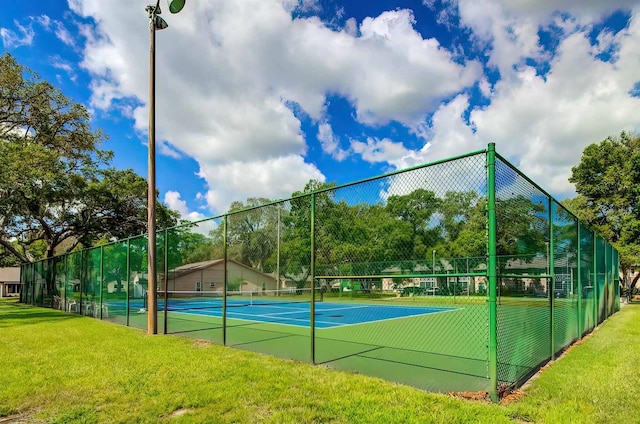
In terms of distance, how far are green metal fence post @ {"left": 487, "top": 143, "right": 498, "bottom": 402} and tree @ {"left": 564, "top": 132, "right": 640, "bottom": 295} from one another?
23128 mm

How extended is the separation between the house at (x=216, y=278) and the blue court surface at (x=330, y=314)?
1512mm

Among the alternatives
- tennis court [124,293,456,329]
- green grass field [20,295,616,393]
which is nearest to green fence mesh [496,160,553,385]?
green grass field [20,295,616,393]

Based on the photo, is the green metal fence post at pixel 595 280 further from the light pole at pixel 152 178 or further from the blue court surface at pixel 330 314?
the light pole at pixel 152 178

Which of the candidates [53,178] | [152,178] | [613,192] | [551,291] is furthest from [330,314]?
[613,192]

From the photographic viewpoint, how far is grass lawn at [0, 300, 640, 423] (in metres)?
3.70

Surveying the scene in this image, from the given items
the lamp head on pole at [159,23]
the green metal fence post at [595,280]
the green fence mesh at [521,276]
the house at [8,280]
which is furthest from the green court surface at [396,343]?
the house at [8,280]

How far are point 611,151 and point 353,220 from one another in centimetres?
2586

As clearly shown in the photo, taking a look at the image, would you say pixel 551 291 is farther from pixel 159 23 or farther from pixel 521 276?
pixel 159 23

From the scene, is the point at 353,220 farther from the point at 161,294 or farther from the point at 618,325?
the point at 618,325

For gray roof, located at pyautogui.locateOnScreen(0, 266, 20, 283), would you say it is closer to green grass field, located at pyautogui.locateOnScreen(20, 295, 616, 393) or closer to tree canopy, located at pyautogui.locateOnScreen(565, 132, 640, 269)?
green grass field, located at pyautogui.locateOnScreen(20, 295, 616, 393)

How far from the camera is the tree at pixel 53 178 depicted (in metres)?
20.1

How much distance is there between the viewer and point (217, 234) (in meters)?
9.42

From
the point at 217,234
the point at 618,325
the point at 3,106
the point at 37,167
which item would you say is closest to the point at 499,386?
the point at 217,234

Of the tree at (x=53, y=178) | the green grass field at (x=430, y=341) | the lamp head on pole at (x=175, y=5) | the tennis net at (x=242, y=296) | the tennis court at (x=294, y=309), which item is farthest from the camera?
the tree at (x=53, y=178)
